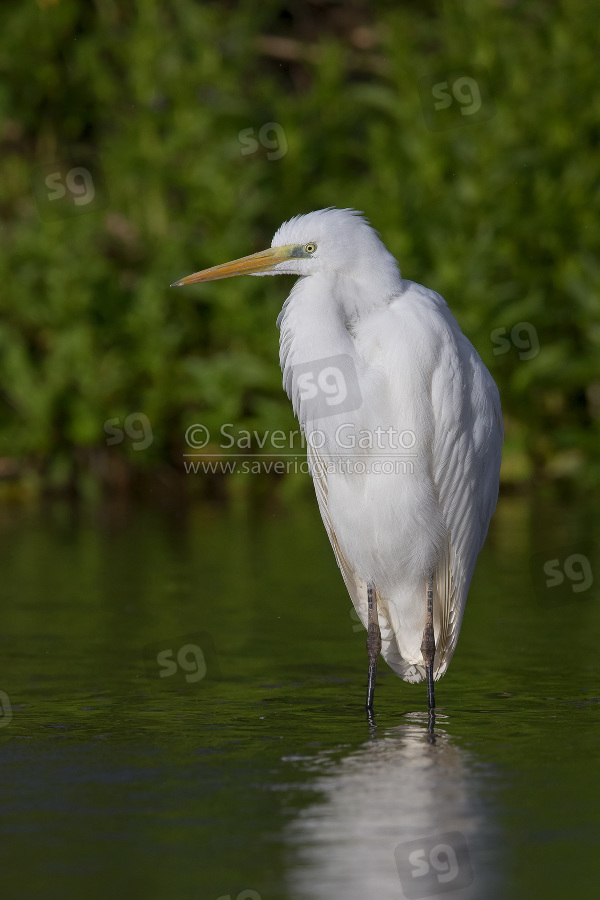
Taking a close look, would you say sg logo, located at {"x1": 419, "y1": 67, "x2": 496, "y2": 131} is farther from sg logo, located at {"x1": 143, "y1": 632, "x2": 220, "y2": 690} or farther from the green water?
sg logo, located at {"x1": 143, "y1": 632, "x2": 220, "y2": 690}

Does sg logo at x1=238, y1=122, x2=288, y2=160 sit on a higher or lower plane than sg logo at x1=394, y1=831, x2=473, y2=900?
higher

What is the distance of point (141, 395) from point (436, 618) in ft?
20.7

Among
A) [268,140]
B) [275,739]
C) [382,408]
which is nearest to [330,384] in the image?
[382,408]

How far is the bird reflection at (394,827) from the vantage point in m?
3.04

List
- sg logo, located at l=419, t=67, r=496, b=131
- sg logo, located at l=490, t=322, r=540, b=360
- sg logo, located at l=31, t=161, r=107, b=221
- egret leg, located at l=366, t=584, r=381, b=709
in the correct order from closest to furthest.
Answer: egret leg, located at l=366, t=584, r=381, b=709, sg logo, located at l=490, t=322, r=540, b=360, sg logo, located at l=419, t=67, r=496, b=131, sg logo, located at l=31, t=161, r=107, b=221

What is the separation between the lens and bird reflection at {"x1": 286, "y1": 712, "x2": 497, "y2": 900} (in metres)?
3.04

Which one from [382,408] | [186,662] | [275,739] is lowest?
[275,739]

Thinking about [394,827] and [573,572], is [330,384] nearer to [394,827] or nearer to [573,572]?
[394,827]

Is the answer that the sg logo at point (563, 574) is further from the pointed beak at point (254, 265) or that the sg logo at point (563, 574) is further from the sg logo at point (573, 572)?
the pointed beak at point (254, 265)

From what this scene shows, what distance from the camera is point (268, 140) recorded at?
1157 cm

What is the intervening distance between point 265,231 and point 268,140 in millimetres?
748

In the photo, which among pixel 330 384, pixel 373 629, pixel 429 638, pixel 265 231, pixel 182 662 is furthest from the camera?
pixel 265 231

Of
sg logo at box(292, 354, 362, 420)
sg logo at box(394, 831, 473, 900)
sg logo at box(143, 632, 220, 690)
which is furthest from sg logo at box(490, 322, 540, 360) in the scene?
sg logo at box(394, 831, 473, 900)

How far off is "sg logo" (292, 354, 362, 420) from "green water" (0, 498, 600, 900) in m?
1.03
